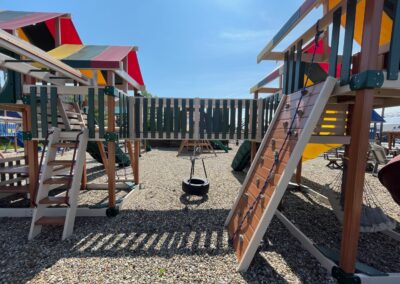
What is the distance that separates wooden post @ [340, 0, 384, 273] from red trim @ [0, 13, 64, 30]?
595 cm

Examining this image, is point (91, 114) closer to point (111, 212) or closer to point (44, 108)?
point (44, 108)

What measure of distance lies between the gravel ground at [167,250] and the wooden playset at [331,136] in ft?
0.91

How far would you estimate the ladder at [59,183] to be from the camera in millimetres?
3500

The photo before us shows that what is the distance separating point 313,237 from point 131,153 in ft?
16.4

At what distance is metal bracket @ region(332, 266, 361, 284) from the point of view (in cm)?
238

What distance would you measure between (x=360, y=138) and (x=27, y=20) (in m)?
6.85

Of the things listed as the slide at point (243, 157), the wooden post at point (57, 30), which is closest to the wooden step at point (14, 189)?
the wooden post at point (57, 30)

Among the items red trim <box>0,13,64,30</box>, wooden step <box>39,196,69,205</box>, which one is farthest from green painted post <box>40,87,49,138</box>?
red trim <box>0,13,64,30</box>

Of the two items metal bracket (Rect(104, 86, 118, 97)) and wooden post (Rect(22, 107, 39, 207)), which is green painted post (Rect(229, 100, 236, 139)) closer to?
metal bracket (Rect(104, 86, 118, 97))

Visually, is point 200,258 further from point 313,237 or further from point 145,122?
point 145,122

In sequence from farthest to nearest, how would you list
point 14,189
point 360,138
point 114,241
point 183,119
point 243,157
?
point 243,157 → point 183,119 → point 14,189 → point 114,241 → point 360,138

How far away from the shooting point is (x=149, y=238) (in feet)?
11.5

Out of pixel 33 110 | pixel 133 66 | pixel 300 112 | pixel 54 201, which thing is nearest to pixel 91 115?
pixel 33 110

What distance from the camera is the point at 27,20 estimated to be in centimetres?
479
